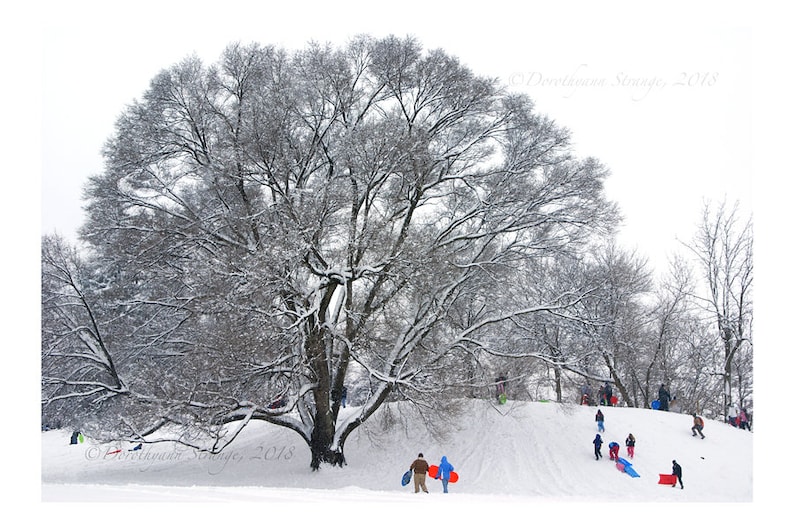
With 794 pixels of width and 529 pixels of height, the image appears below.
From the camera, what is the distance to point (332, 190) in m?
14.5

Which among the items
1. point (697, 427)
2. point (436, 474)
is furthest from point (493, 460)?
point (697, 427)

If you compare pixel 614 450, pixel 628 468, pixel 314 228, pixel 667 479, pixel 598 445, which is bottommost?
pixel 667 479

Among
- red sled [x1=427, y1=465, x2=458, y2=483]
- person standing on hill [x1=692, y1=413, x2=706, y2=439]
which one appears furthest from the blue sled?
red sled [x1=427, y1=465, x2=458, y2=483]

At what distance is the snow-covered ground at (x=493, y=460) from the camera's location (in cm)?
1548

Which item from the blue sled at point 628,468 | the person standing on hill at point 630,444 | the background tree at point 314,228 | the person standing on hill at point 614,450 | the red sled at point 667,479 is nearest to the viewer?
the background tree at point 314,228

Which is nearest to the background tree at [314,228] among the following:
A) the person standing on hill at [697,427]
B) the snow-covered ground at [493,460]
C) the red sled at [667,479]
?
the snow-covered ground at [493,460]

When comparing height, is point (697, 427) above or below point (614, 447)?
above

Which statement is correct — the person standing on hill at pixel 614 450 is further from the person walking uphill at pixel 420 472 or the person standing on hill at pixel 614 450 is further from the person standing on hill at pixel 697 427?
the person walking uphill at pixel 420 472

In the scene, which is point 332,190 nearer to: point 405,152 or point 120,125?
→ point 405,152

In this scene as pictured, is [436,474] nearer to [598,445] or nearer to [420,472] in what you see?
[420,472]

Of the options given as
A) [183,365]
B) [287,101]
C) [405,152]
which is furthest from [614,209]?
[183,365]

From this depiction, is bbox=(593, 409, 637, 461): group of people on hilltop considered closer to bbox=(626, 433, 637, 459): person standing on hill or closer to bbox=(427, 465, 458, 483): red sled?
bbox=(626, 433, 637, 459): person standing on hill

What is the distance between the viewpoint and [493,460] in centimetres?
1738

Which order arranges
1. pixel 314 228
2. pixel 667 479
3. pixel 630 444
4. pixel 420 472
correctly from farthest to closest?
1. pixel 630 444
2. pixel 667 479
3. pixel 420 472
4. pixel 314 228
